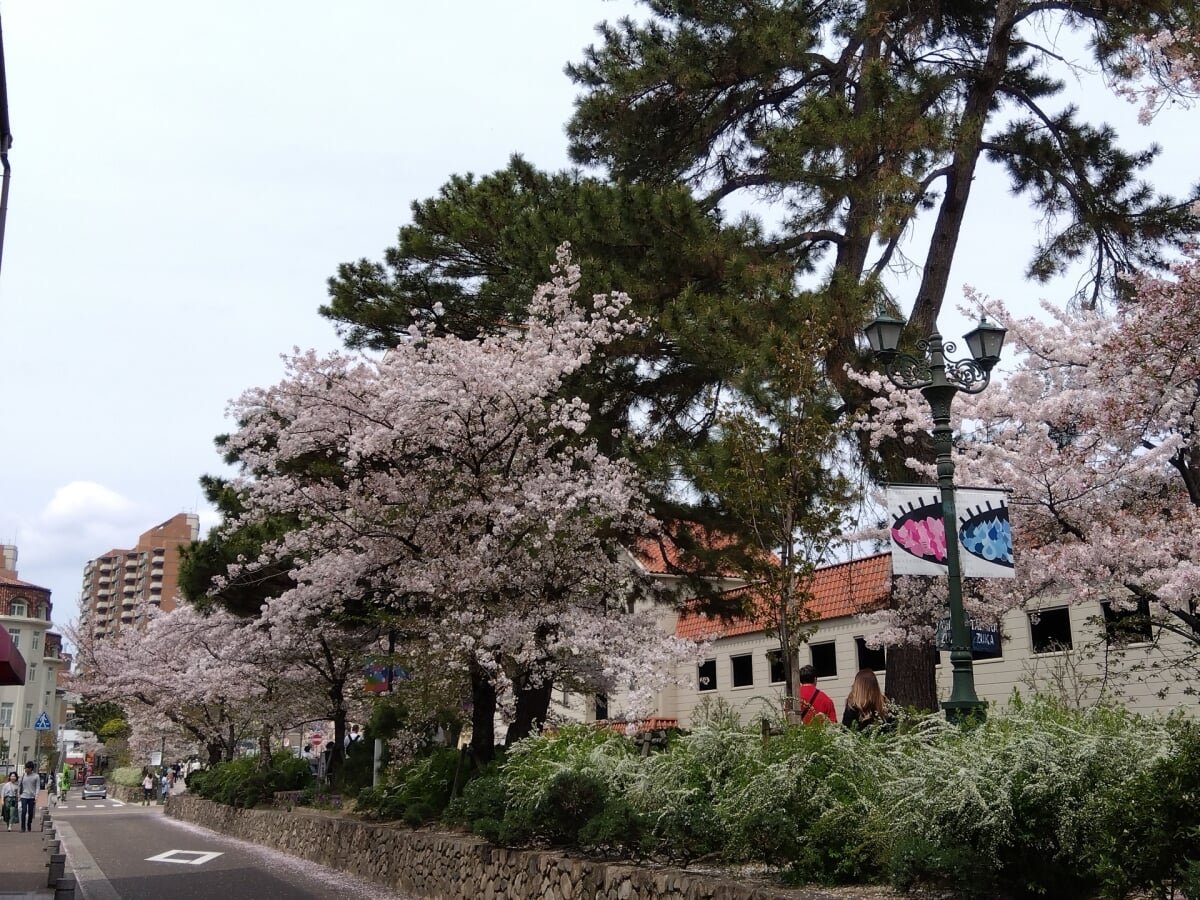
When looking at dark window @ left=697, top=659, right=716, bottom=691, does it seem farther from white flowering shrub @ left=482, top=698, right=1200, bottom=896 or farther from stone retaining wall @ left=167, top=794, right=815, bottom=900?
white flowering shrub @ left=482, top=698, right=1200, bottom=896

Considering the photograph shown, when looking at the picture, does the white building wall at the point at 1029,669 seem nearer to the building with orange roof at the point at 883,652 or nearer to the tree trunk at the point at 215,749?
the building with orange roof at the point at 883,652

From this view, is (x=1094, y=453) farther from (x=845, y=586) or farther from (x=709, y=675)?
(x=709, y=675)

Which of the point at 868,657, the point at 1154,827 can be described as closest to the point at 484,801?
the point at 1154,827

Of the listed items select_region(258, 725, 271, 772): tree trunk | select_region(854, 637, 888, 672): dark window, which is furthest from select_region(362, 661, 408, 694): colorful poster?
select_region(854, 637, 888, 672): dark window

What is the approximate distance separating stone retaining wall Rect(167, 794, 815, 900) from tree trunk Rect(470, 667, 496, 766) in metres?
1.52

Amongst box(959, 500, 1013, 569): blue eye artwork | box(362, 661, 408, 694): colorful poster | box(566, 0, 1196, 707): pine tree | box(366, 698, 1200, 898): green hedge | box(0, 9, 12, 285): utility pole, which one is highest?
box(566, 0, 1196, 707): pine tree

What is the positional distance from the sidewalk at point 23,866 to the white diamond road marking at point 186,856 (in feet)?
6.12

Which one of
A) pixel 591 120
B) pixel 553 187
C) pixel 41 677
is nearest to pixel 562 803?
pixel 553 187

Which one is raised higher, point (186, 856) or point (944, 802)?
point (944, 802)

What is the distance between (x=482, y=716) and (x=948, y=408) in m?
8.10

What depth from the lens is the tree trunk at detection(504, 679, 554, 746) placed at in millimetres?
15445

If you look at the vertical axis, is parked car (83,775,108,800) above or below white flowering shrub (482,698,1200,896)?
below

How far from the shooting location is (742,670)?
33438 mm

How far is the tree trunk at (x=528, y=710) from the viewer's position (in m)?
15.4
